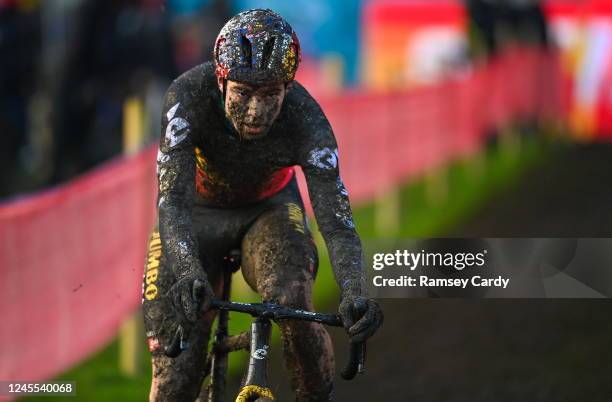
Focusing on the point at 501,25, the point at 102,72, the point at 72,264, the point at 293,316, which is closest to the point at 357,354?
the point at 293,316

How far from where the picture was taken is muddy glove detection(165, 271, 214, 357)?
236 inches

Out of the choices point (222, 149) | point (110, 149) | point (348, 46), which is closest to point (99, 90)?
point (110, 149)

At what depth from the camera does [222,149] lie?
6863 millimetres

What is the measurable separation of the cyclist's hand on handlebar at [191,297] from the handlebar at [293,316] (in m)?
0.04

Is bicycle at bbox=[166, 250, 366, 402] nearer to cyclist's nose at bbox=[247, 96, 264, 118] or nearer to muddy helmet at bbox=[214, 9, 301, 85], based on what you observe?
cyclist's nose at bbox=[247, 96, 264, 118]

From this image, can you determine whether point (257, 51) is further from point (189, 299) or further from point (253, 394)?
point (253, 394)

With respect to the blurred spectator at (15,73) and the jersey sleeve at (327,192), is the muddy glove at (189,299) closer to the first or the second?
the jersey sleeve at (327,192)

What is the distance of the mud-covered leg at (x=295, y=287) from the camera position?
6.52m

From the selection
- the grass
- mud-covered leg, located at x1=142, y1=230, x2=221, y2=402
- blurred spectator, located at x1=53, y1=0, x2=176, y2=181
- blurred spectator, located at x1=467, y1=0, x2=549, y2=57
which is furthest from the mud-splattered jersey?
blurred spectator, located at x1=467, y1=0, x2=549, y2=57

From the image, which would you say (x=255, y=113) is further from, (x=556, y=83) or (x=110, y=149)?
(x=556, y=83)

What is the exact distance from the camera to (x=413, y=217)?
60.8 feet

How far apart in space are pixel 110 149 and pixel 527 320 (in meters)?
7.66

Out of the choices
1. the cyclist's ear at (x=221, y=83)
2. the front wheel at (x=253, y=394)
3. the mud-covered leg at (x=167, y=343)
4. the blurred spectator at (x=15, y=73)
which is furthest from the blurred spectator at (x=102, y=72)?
the front wheel at (x=253, y=394)

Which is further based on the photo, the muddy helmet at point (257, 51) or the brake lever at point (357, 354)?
the muddy helmet at point (257, 51)
